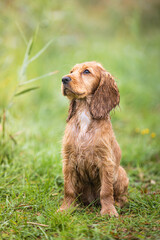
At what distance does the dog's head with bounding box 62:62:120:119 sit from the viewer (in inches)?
110

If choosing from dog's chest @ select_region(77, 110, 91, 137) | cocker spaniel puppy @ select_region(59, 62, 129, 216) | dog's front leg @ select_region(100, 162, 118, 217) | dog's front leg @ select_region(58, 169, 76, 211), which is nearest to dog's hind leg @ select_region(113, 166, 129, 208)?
cocker spaniel puppy @ select_region(59, 62, 129, 216)

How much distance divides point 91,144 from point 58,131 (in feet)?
8.98

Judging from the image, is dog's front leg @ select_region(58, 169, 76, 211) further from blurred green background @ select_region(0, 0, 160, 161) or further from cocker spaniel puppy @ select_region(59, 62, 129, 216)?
blurred green background @ select_region(0, 0, 160, 161)

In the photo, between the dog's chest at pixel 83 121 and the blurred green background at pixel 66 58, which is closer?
the dog's chest at pixel 83 121

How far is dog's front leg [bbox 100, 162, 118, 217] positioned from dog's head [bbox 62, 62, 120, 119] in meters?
0.52

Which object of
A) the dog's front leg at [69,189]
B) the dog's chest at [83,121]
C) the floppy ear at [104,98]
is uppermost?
the floppy ear at [104,98]

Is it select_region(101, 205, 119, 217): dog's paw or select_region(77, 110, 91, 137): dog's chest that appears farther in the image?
select_region(77, 110, 91, 137): dog's chest

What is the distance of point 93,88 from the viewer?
2.97 metres

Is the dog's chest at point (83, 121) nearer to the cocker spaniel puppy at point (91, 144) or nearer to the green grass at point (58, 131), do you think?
the cocker spaniel puppy at point (91, 144)

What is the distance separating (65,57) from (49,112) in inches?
130

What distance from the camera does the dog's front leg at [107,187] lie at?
276 centimetres

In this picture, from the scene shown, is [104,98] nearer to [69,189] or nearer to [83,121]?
[83,121]

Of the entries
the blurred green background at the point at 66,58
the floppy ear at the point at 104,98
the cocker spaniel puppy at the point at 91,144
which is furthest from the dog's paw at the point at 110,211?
the blurred green background at the point at 66,58

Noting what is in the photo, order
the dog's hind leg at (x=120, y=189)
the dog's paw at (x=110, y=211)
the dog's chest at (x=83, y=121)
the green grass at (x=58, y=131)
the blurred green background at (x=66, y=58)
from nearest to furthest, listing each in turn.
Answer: the green grass at (x=58, y=131), the dog's paw at (x=110, y=211), the dog's chest at (x=83, y=121), the dog's hind leg at (x=120, y=189), the blurred green background at (x=66, y=58)
